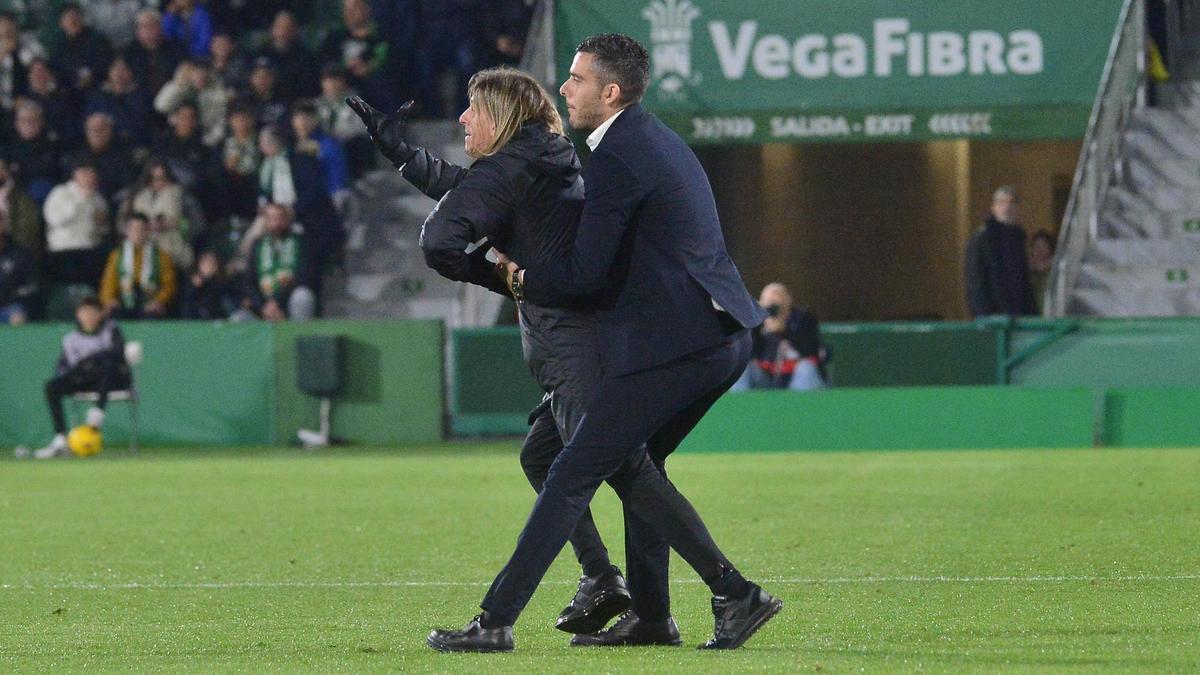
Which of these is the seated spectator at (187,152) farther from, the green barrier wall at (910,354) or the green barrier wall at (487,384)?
the green barrier wall at (910,354)

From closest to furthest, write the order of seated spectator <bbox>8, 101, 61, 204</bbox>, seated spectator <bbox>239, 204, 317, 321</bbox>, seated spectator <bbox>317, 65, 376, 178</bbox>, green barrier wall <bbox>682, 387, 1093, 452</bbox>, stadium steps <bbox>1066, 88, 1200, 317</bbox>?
green barrier wall <bbox>682, 387, 1093, 452</bbox> < stadium steps <bbox>1066, 88, 1200, 317</bbox> < seated spectator <bbox>239, 204, 317, 321</bbox> < seated spectator <bbox>317, 65, 376, 178</bbox> < seated spectator <bbox>8, 101, 61, 204</bbox>

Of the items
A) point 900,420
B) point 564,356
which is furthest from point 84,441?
point 564,356

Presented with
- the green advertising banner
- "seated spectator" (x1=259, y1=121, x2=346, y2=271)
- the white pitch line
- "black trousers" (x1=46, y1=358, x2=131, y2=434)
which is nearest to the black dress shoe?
the white pitch line

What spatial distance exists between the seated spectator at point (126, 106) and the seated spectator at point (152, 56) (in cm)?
15

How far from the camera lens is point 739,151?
84.5ft

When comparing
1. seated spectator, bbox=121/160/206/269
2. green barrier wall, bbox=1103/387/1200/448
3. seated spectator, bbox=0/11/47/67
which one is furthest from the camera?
seated spectator, bbox=0/11/47/67

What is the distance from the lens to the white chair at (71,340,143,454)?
19.7m

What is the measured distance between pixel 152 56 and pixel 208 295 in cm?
305

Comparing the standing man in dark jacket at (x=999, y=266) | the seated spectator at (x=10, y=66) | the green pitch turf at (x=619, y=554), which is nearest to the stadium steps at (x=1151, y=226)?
the standing man in dark jacket at (x=999, y=266)

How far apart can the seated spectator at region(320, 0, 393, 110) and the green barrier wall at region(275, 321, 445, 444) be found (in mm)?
2584

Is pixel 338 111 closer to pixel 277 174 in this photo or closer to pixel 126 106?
pixel 277 174

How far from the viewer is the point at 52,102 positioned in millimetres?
22500

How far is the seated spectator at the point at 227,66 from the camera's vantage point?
22.6 meters

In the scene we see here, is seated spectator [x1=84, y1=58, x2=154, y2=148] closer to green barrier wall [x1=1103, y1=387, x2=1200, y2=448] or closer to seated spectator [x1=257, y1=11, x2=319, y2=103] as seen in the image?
seated spectator [x1=257, y1=11, x2=319, y2=103]
